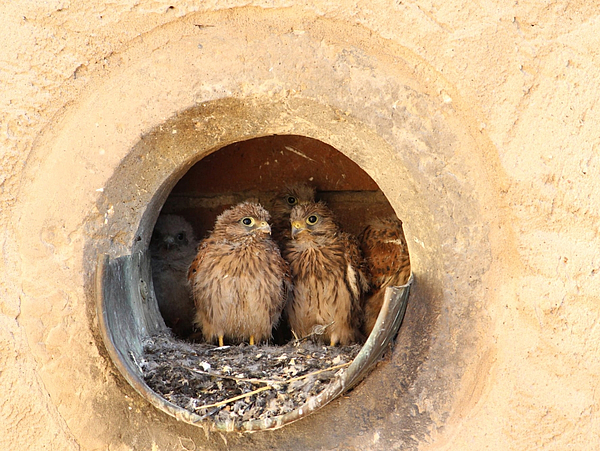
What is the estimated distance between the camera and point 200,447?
2289 millimetres

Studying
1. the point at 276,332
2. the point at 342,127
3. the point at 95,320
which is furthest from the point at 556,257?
the point at 276,332

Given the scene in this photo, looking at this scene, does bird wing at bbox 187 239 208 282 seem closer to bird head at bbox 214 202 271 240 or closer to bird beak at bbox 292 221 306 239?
bird head at bbox 214 202 271 240

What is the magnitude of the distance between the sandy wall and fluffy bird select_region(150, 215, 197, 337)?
1.39m

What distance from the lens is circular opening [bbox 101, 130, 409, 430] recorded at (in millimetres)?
2191

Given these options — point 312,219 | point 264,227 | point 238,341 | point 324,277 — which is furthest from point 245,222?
point 238,341

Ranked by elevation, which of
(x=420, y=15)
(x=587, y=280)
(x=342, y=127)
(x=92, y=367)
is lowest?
(x=92, y=367)

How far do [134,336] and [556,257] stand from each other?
179cm

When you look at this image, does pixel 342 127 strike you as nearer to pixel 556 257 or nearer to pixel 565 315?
pixel 556 257

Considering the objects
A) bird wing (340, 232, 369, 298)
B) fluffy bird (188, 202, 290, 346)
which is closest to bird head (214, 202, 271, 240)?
fluffy bird (188, 202, 290, 346)

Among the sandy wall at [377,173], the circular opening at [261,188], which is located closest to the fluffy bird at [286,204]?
the circular opening at [261,188]

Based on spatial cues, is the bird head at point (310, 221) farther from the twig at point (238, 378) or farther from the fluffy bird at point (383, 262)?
the twig at point (238, 378)

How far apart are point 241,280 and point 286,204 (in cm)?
84

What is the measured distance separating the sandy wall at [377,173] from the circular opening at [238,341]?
17cm

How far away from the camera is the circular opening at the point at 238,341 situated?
7.19ft
